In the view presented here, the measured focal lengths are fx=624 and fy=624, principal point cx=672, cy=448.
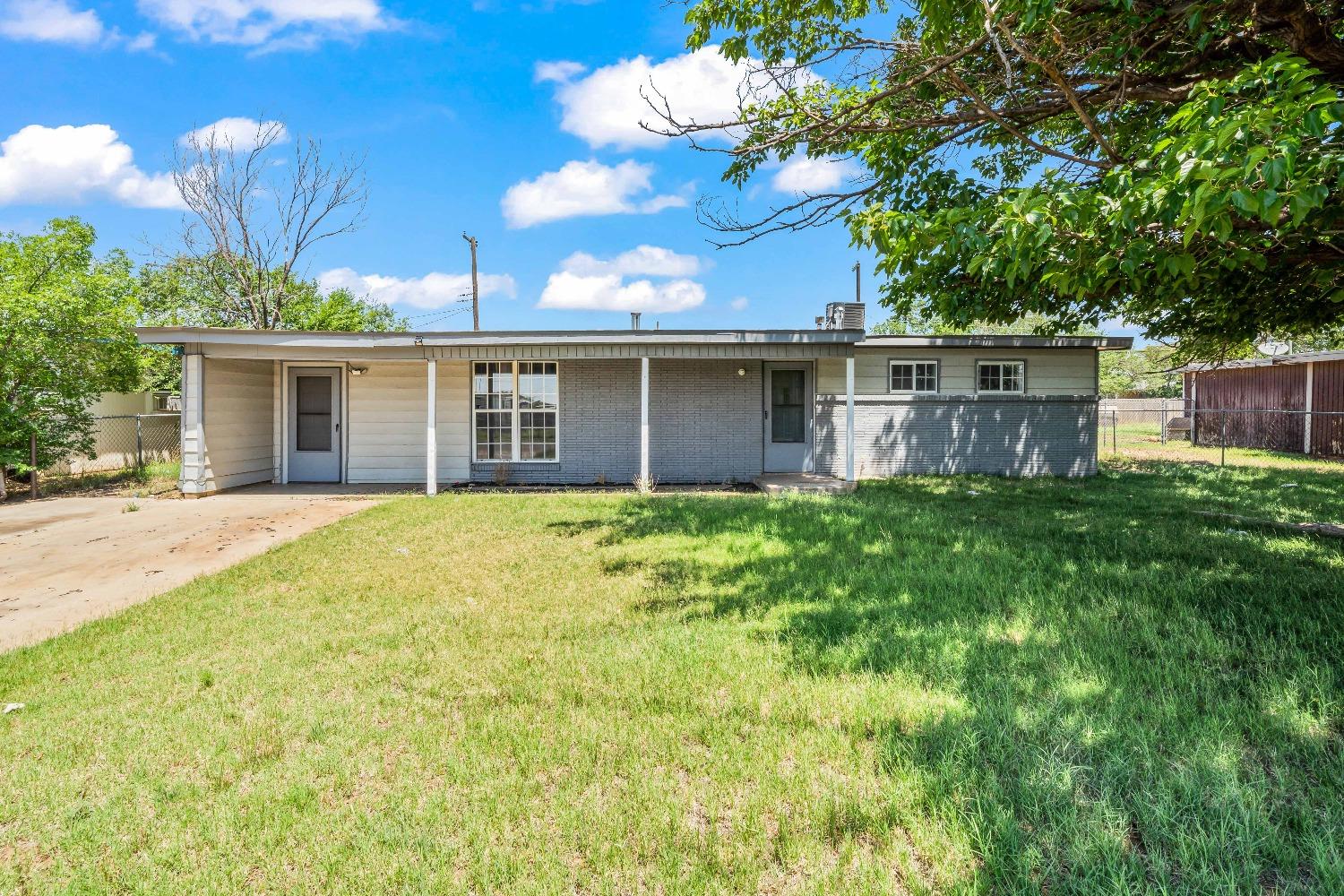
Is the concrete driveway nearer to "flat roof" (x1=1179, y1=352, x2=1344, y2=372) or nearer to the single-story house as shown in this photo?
the single-story house

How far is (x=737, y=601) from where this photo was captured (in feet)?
15.2

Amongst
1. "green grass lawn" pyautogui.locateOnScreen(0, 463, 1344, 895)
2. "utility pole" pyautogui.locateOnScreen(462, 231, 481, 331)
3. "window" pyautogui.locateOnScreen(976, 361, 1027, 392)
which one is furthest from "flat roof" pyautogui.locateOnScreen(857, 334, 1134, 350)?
"utility pole" pyautogui.locateOnScreen(462, 231, 481, 331)

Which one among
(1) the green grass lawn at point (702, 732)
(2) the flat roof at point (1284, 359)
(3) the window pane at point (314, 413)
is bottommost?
(1) the green grass lawn at point (702, 732)

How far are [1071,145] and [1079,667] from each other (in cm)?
714

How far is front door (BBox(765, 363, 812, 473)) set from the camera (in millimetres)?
12094

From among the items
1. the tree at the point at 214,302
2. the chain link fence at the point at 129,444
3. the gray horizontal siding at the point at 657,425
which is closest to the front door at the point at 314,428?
the gray horizontal siding at the point at 657,425

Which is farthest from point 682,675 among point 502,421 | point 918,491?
point 502,421

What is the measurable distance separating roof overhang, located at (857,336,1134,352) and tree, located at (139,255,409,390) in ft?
67.2

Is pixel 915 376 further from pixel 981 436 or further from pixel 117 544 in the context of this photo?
pixel 117 544

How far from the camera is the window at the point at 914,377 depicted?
41.5 ft

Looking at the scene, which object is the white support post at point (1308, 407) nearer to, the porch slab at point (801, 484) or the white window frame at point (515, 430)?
the porch slab at point (801, 484)

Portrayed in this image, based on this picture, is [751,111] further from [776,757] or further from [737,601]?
[776,757]

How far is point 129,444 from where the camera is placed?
A: 46.7ft

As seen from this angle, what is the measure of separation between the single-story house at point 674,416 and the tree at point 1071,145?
13.0 feet
